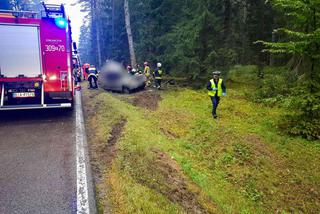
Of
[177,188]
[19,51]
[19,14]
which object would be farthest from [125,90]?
[177,188]

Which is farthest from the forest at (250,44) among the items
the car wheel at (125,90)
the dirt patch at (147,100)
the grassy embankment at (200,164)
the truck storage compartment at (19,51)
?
the truck storage compartment at (19,51)

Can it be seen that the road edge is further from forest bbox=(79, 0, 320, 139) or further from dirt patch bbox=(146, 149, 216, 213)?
forest bbox=(79, 0, 320, 139)

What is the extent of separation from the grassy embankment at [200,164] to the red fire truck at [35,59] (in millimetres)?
1939

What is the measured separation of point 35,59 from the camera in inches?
408

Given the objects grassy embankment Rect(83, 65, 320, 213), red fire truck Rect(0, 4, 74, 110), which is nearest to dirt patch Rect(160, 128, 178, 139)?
grassy embankment Rect(83, 65, 320, 213)

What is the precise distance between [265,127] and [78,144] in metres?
6.71

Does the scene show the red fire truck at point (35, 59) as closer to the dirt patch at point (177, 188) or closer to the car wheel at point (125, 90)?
the dirt patch at point (177, 188)

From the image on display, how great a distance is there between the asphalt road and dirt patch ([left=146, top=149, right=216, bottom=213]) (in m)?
1.86

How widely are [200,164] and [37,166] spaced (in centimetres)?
426

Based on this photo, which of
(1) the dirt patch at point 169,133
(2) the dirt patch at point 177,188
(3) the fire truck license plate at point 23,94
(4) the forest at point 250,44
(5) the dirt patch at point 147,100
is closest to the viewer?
(2) the dirt patch at point 177,188

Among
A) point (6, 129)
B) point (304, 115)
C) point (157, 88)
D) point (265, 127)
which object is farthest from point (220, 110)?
point (6, 129)

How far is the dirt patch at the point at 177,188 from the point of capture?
5469 millimetres

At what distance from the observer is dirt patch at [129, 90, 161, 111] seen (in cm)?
1356

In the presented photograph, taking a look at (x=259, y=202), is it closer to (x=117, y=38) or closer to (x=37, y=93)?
(x=37, y=93)
